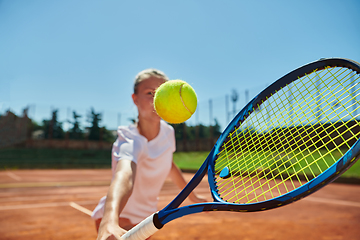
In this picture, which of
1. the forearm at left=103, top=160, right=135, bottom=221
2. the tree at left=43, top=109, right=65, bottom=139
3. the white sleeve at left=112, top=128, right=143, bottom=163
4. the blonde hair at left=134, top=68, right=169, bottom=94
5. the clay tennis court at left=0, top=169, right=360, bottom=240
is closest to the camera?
the forearm at left=103, top=160, right=135, bottom=221

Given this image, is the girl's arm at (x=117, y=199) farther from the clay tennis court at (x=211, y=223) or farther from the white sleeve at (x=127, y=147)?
the clay tennis court at (x=211, y=223)

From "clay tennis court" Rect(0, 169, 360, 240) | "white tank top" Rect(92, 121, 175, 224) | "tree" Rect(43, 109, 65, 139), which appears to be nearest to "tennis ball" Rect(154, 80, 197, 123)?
"white tank top" Rect(92, 121, 175, 224)

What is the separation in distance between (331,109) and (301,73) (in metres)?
0.30

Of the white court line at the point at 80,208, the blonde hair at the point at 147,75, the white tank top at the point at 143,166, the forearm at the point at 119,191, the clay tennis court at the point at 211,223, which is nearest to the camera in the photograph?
the forearm at the point at 119,191

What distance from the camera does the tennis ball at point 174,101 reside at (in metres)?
1.64

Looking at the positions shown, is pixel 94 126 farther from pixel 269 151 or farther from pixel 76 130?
pixel 269 151

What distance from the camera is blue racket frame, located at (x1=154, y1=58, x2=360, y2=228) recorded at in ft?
3.46

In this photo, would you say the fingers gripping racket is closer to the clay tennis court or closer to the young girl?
the young girl

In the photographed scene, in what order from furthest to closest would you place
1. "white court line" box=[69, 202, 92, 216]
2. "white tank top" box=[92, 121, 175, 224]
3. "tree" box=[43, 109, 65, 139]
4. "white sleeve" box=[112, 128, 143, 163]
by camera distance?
1. "tree" box=[43, 109, 65, 139]
2. "white court line" box=[69, 202, 92, 216]
3. "white tank top" box=[92, 121, 175, 224]
4. "white sleeve" box=[112, 128, 143, 163]

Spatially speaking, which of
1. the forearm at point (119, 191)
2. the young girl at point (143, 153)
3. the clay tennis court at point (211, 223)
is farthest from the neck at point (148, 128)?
the clay tennis court at point (211, 223)

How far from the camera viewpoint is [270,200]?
1156 mm

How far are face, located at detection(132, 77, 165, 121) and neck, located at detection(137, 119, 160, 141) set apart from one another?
0.14 ft

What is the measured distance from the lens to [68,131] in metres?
23.8

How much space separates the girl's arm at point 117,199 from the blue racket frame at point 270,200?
192mm
